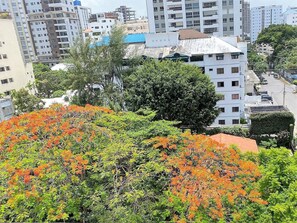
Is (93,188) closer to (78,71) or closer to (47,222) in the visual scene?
(47,222)

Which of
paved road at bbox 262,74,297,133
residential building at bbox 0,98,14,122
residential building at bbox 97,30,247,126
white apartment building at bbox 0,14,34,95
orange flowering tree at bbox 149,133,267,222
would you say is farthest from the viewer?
paved road at bbox 262,74,297,133

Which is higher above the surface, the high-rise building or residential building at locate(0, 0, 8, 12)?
residential building at locate(0, 0, 8, 12)

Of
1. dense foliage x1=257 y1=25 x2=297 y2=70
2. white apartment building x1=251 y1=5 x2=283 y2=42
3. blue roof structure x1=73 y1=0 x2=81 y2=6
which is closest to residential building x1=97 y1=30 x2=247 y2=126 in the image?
dense foliage x1=257 y1=25 x2=297 y2=70

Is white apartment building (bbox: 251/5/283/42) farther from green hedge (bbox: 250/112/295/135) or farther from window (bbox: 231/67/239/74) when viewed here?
green hedge (bbox: 250/112/295/135)

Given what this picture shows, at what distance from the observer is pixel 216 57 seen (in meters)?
22.1

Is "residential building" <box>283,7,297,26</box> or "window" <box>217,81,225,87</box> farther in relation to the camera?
"residential building" <box>283,7,297,26</box>

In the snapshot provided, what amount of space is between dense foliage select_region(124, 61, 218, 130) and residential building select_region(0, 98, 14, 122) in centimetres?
918

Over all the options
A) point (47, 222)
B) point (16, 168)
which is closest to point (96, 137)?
point (16, 168)

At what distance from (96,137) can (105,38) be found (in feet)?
50.8

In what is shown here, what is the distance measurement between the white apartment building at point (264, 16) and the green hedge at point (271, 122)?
95768 millimetres

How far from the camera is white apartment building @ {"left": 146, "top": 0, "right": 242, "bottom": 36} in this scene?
41.0 meters

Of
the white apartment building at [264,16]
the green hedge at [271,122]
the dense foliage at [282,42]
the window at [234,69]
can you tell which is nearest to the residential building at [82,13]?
the dense foliage at [282,42]

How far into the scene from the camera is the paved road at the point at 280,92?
103 ft

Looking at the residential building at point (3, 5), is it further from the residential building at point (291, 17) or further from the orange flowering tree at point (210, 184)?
the residential building at point (291, 17)
